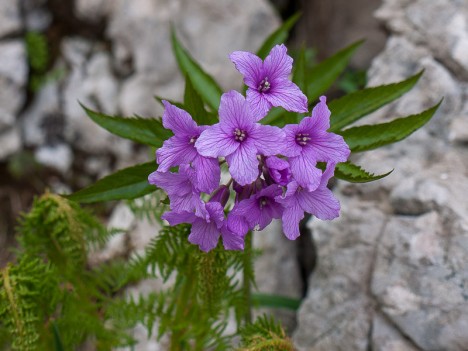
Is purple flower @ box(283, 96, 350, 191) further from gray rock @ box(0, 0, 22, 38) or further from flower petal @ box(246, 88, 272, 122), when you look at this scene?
gray rock @ box(0, 0, 22, 38)

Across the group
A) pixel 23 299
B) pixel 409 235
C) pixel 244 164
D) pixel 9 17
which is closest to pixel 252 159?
pixel 244 164

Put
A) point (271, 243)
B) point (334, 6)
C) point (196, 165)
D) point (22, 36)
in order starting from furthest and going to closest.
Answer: point (334, 6)
point (22, 36)
point (271, 243)
point (196, 165)

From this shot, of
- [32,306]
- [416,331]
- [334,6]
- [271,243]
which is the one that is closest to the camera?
[32,306]

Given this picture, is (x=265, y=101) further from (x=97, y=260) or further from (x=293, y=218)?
(x=97, y=260)

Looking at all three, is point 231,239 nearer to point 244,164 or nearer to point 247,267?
point 244,164

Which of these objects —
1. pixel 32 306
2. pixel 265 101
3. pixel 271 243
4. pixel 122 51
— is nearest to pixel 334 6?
pixel 122 51

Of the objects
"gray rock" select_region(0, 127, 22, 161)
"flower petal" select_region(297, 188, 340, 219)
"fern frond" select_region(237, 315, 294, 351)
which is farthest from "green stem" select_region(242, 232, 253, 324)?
"gray rock" select_region(0, 127, 22, 161)

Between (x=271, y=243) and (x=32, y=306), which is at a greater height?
(x=32, y=306)
